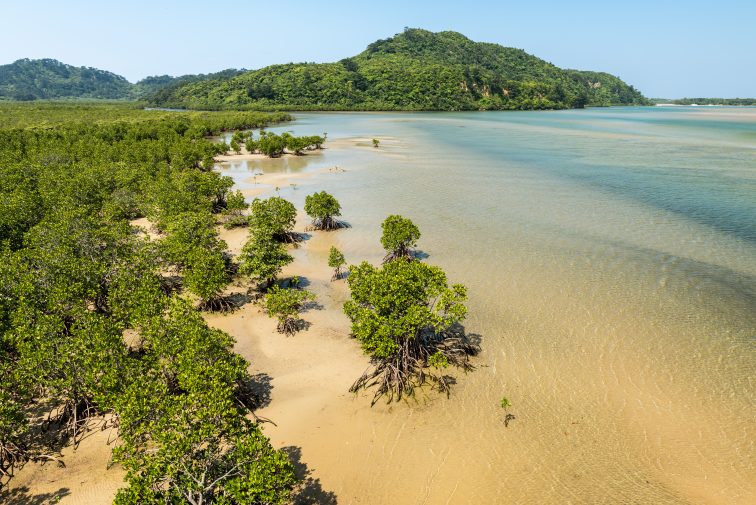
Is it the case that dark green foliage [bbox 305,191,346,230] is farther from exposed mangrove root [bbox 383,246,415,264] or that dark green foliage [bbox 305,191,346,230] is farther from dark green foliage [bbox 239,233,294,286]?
dark green foliage [bbox 239,233,294,286]

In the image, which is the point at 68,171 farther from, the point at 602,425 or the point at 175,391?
the point at 602,425

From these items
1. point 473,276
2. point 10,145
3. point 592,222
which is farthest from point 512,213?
point 10,145

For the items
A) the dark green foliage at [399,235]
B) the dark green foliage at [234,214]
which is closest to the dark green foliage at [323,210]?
the dark green foliage at [234,214]

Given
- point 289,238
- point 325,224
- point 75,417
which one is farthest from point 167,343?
point 325,224

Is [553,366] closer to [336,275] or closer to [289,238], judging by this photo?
[336,275]

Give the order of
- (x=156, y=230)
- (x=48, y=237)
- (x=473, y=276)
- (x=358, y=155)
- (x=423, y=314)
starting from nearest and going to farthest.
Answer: (x=423, y=314)
(x=48, y=237)
(x=473, y=276)
(x=156, y=230)
(x=358, y=155)

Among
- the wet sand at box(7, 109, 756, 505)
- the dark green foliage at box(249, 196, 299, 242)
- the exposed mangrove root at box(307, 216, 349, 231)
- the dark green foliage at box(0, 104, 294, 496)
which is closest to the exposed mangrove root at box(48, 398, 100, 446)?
the dark green foliage at box(0, 104, 294, 496)
